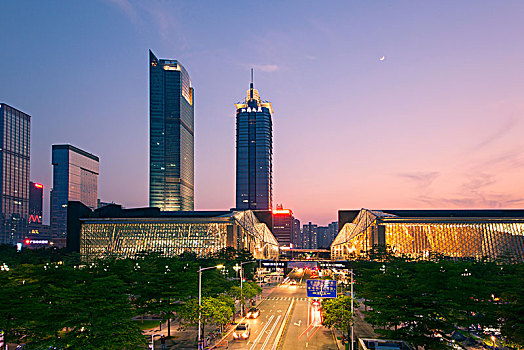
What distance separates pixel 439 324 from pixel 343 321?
1325 cm

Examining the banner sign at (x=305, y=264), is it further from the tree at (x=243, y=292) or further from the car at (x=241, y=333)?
the car at (x=241, y=333)

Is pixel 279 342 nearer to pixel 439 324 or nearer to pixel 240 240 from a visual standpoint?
pixel 439 324

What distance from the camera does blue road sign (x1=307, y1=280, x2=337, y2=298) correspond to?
55.2m

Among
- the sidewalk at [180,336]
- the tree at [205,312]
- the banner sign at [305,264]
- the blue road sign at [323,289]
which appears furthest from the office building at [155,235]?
the blue road sign at [323,289]

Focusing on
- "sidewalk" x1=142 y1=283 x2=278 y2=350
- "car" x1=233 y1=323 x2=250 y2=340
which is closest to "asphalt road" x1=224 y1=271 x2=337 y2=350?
"car" x1=233 y1=323 x2=250 y2=340

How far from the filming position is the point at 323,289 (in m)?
55.4

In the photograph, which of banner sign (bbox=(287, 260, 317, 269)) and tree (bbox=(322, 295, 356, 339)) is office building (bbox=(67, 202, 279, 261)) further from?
tree (bbox=(322, 295, 356, 339))

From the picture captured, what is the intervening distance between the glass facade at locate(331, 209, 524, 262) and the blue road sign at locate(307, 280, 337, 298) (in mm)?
105886

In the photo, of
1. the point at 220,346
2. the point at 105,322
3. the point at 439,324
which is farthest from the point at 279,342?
the point at 105,322

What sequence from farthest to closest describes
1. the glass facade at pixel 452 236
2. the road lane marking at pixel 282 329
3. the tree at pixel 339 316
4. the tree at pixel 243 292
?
the glass facade at pixel 452 236 < the tree at pixel 243 292 < the tree at pixel 339 316 < the road lane marking at pixel 282 329

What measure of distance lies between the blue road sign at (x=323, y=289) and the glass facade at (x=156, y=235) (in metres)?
122

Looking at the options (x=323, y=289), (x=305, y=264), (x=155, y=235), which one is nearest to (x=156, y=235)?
(x=155, y=235)

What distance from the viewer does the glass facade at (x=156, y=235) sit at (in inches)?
6964

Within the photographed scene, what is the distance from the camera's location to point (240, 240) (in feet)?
621
